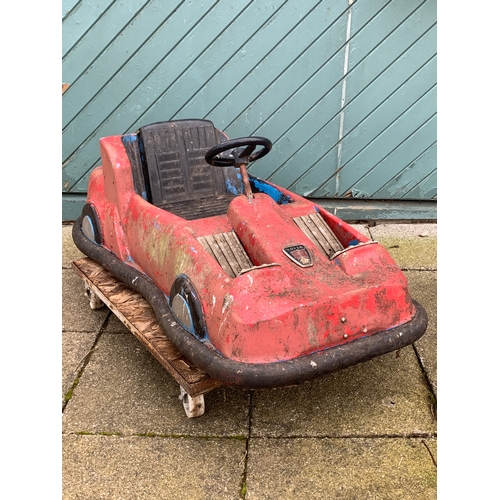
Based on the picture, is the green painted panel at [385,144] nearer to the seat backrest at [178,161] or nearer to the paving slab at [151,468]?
the seat backrest at [178,161]

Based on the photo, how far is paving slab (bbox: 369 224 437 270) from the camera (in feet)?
12.8

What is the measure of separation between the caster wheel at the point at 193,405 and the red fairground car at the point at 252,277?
0.20 m

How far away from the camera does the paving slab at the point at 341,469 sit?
2.09 metres

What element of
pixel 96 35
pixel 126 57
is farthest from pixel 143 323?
pixel 96 35

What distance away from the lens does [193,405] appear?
7.88 ft

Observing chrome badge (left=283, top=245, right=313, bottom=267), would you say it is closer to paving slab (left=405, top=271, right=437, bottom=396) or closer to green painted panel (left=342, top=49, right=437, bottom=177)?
paving slab (left=405, top=271, right=437, bottom=396)

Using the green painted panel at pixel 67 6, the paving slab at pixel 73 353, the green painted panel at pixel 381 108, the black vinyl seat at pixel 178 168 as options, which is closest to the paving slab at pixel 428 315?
the green painted panel at pixel 381 108

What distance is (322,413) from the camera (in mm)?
2473

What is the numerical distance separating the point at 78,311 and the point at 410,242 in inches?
89.1

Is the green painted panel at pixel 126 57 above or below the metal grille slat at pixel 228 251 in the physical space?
above

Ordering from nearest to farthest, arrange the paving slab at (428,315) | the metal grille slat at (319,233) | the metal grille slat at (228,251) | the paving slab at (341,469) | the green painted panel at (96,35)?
the paving slab at (341,469) → the metal grille slat at (228,251) → the metal grille slat at (319,233) → the paving slab at (428,315) → the green painted panel at (96,35)

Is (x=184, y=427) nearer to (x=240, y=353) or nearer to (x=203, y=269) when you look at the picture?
(x=240, y=353)

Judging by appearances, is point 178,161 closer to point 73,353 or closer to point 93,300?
point 93,300

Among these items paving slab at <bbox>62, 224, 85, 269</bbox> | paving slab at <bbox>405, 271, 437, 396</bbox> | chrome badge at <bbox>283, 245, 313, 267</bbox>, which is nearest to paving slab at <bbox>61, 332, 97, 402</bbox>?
paving slab at <bbox>62, 224, 85, 269</bbox>
